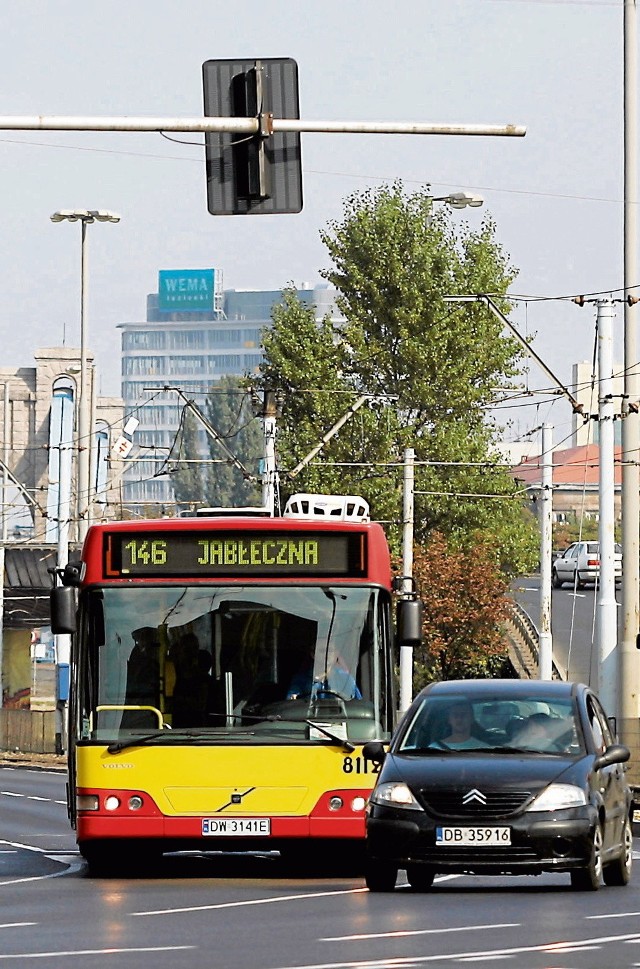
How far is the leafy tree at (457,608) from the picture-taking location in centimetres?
6150

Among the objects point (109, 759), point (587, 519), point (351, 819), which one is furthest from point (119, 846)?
point (587, 519)

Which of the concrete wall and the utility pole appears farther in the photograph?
the concrete wall

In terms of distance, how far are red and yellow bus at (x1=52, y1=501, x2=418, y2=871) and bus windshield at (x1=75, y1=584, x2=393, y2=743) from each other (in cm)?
1

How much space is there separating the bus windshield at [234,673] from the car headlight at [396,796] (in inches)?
86.7

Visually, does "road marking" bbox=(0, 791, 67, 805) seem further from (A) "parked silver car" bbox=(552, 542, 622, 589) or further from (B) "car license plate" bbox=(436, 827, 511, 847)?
(A) "parked silver car" bbox=(552, 542, 622, 589)

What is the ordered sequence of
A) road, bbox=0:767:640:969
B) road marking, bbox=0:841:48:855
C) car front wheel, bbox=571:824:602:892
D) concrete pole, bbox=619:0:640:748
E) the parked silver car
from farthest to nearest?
1. the parked silver car
2. concrete pole, bbox=619:0:640:748
3. road marking, bbox=0:841:48:855
4. car front wheel, bbox=571:824:602:892
5. road, bbox=0:767:640:969

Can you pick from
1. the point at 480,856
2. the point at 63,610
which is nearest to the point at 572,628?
the point at 63,610

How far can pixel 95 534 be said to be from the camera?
18.1 m

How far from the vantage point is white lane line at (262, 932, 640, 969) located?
438 inches

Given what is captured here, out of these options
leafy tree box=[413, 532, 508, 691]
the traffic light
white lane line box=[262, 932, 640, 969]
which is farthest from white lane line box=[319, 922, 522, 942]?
leafy tree box=[413, 532, 508, 691]

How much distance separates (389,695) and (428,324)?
47.2 m

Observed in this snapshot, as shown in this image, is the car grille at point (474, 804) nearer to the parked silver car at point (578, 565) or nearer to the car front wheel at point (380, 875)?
the car front wheel at point (380, 875)

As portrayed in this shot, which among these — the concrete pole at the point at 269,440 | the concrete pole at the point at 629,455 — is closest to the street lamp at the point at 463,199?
the concrete pole at the point at 269,440

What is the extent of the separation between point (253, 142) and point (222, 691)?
416 centimetres
